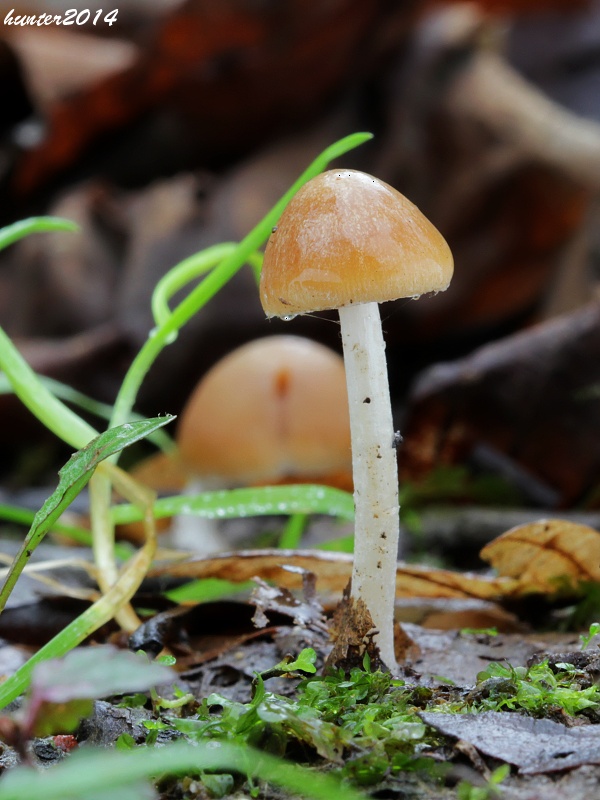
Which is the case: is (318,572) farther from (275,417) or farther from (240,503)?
(275,417)

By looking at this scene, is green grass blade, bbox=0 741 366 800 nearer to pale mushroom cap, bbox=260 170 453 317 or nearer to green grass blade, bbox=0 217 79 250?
pale mushroom cap, bbox=260 170 453 317

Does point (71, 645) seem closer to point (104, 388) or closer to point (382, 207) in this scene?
point (382, 207)

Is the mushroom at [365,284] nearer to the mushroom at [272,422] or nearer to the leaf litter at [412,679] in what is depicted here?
the leaf litter at [412,679]

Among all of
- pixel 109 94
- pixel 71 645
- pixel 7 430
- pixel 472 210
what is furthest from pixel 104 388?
pixel 71 645

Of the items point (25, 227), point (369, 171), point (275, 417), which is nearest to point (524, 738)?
point (25, 227)

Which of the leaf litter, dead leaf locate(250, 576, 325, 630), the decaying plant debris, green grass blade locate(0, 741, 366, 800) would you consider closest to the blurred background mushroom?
the decaying plant debris

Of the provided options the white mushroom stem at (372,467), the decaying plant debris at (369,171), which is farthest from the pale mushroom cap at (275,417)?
the white mushroom stem at (372,467)
